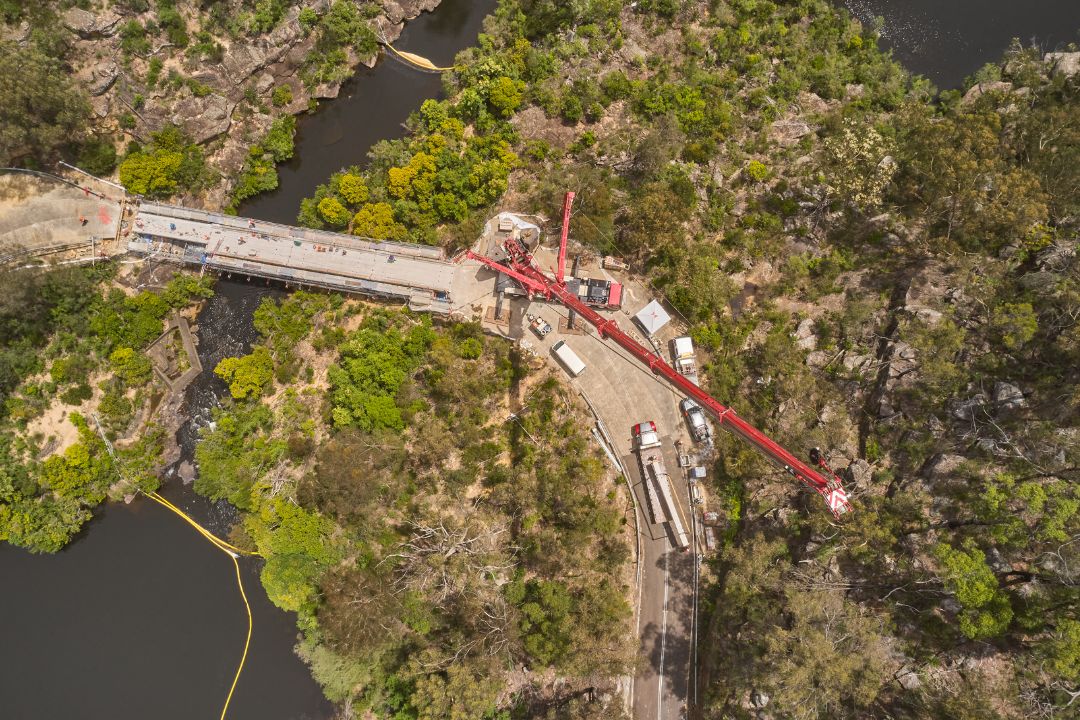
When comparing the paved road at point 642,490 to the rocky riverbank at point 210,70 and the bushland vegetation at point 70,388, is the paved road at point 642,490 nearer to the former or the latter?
the rocky riverbank at point 210,70

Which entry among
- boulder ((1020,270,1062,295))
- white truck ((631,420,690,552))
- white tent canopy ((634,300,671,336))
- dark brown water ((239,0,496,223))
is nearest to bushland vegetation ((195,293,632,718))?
white truck ((631,420,690,552))

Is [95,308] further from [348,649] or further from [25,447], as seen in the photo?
[348,649]

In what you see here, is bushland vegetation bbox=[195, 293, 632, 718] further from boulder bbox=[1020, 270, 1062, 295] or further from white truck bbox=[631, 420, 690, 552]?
boulder bbox=[1020, 270, 1062, 295]

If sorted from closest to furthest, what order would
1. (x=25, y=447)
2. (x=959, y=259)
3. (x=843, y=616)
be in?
(x=843, y=616)
(x=959, y=259)
(x=25, y=447)

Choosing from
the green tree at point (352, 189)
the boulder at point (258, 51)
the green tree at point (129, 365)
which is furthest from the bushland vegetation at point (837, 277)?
the green tree at point (129, 365)

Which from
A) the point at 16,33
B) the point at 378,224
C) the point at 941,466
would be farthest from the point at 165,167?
the point at 941,466

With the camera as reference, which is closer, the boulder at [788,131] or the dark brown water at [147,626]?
the dark brown water at [147,626]

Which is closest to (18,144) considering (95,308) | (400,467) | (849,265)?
(95,308)
